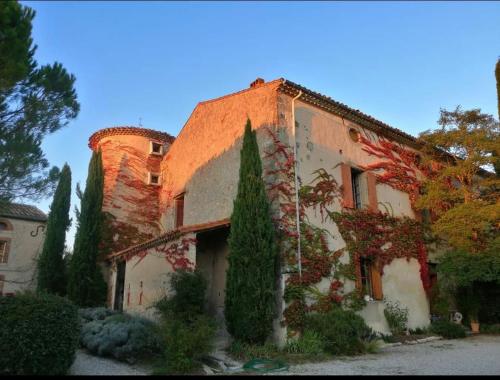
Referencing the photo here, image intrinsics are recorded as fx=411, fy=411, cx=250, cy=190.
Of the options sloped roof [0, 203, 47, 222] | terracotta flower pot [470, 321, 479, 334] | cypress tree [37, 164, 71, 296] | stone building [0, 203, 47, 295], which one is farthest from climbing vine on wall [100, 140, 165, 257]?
terracotta flower pot [470, 321, 479, 334]

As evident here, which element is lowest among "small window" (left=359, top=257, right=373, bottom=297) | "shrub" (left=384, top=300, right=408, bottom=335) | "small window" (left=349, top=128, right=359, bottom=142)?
"shrub" (left=384, top=300, right=408, bottom=335)

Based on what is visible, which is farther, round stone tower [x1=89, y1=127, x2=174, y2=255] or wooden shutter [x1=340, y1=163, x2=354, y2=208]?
round stone tower [x1=89, y1=127, x2=174, y2=255]

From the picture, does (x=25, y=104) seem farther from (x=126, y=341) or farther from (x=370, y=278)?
(x=370, y=278)

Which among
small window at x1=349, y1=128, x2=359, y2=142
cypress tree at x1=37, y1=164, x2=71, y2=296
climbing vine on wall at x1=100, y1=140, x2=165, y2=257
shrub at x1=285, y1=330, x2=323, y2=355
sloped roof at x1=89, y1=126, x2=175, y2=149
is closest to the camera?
shrub at x1=285, y1=330, x2=323, y2=355

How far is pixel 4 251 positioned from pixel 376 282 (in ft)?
64.7

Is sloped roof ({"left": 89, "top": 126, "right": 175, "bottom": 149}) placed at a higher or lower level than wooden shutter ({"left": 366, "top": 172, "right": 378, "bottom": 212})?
higher

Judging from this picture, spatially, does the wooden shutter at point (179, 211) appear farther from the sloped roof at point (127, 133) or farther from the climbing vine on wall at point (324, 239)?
the climbing vine on wall at point (324, 239)

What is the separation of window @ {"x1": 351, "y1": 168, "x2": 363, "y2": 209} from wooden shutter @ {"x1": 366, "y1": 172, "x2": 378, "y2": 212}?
328 mm

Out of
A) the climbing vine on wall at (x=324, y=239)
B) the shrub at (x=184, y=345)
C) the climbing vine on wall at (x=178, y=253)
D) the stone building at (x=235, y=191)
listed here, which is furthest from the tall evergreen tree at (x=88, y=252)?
the shrub at (x=184, y=345)

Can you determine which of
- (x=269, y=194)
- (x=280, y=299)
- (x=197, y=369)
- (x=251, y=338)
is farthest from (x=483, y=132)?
(x=197, y=369)

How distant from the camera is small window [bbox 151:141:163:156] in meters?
18.5

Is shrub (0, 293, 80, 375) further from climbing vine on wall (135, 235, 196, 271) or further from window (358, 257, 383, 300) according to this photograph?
window (358, 257, 383, 300)

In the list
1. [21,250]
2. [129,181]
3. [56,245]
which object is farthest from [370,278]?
[21,250]

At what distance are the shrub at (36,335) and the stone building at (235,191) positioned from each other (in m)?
4.33
